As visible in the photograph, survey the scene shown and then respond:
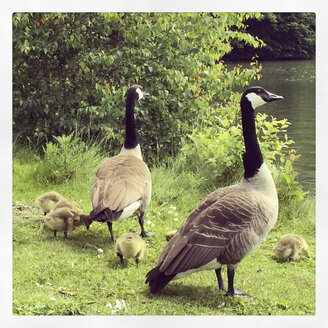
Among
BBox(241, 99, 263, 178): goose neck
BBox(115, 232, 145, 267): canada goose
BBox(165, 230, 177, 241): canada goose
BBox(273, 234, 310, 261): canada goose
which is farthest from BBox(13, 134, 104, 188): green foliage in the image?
BBox(273, 234, 310, 261): canada goose

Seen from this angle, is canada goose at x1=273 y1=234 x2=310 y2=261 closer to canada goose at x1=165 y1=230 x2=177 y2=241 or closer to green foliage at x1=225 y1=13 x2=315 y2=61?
canada goose at x1=165 y1=230 x2=177 y2=241

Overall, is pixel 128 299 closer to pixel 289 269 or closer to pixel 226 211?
pixel 226 211

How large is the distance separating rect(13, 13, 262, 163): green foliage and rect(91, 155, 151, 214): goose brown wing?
1478mm

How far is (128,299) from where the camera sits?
4270mm

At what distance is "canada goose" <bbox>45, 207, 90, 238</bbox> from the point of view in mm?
5203

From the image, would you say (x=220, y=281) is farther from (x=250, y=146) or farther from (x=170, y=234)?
(x=250, y=146)

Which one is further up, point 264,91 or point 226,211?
point 264,91

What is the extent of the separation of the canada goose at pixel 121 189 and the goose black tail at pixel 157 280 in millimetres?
906

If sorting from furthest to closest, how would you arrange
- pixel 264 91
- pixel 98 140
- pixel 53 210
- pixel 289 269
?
pixel 98 140 < pixel 53 210 < pixel 289 269 < pixel 264 91

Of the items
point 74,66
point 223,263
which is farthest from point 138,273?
point 74,66

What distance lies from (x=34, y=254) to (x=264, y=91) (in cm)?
257

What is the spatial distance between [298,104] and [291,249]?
1.48 m

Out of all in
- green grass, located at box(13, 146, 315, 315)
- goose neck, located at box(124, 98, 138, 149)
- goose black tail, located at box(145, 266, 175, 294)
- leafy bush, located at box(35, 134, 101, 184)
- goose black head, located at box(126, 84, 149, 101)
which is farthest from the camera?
leafy bush, located at box(35, 134, 101, 184)

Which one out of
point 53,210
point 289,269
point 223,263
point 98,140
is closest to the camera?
point 223,263
